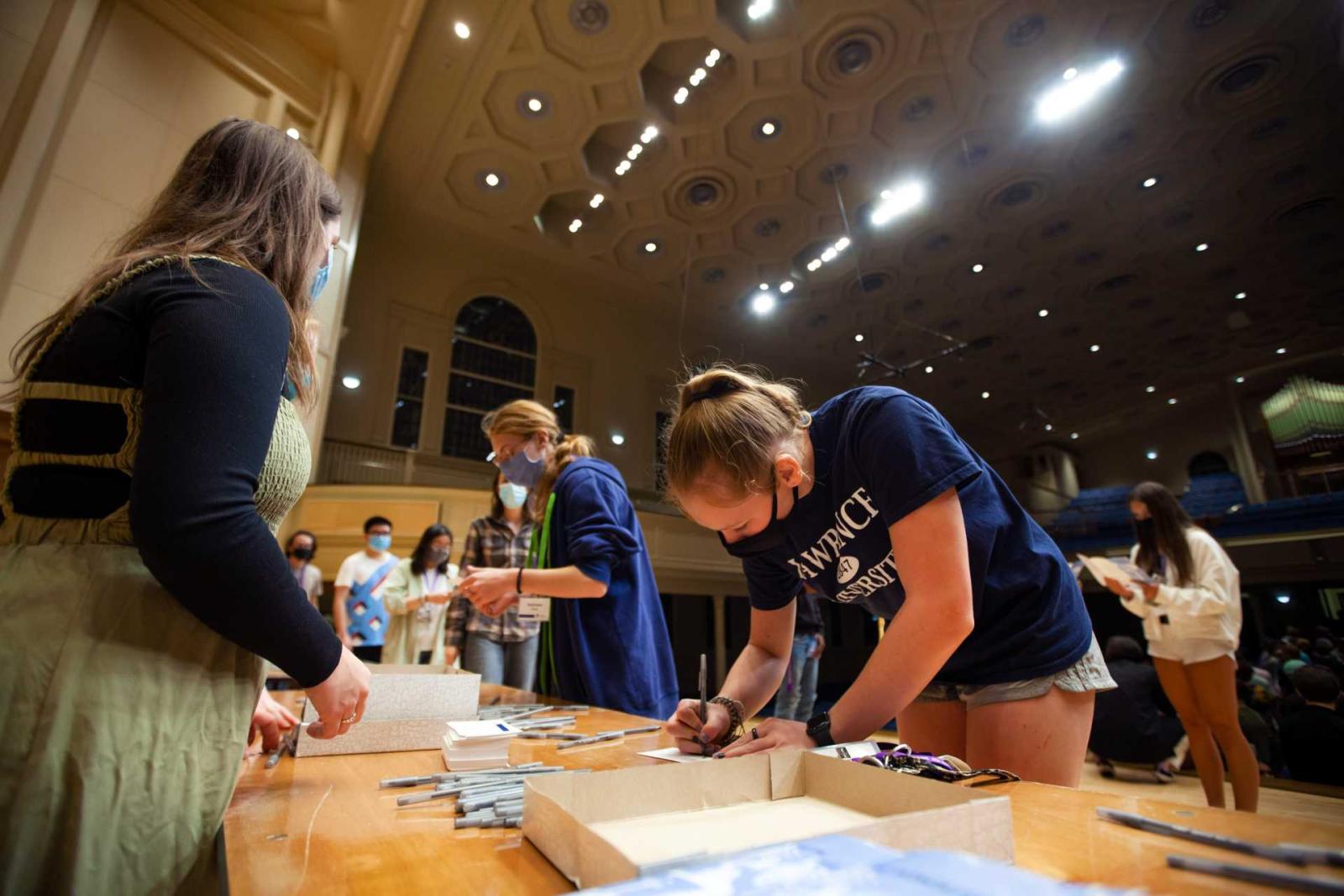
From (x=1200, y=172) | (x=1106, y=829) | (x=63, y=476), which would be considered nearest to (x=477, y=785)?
(x=63, y=476)

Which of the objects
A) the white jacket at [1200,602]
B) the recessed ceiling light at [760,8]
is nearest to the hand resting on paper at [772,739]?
the white jacket at [1200,602]

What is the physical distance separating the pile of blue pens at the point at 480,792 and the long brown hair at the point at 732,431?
47cm

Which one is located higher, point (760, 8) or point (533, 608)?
point (760, 8)

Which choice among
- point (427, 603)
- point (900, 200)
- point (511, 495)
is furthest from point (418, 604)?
point (900, 200)

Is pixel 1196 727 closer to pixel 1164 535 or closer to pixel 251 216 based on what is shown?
pixel 1164 535

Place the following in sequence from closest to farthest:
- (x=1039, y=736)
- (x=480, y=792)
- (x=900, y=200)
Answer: (x=480, y=792)
(x=1039, y=736)
(x=900, y=200)

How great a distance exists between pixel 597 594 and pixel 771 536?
2.12 feet

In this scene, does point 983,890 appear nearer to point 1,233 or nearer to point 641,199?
point 1,233

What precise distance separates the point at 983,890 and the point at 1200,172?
8.50 m


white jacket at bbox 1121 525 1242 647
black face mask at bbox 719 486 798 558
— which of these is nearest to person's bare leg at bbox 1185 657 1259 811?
white jacket at bbox 1121 525 1242 647

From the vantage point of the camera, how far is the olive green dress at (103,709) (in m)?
0.48

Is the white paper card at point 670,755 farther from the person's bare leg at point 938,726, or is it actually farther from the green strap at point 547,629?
the green strap at point 547,629

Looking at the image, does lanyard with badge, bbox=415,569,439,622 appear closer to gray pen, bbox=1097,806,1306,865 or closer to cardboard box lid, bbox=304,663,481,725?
cardboard box lid, bbox=304,663,481,725

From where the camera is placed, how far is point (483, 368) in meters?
8.77
